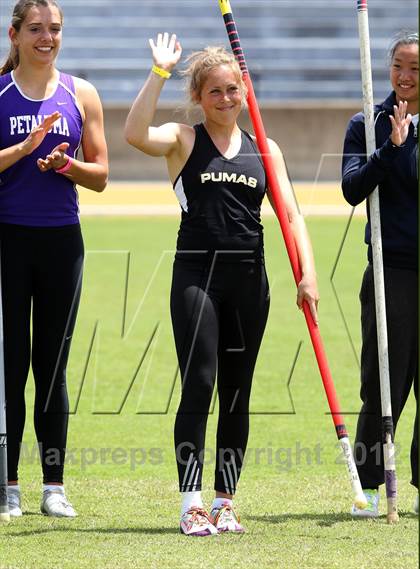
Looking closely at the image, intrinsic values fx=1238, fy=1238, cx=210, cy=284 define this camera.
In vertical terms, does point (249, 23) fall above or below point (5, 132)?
above

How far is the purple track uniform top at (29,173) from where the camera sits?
4.76 meters

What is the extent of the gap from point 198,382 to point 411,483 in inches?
44.8

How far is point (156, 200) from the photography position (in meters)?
20.4

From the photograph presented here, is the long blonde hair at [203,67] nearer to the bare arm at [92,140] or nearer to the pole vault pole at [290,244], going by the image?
the pole vault pole at [290,244]

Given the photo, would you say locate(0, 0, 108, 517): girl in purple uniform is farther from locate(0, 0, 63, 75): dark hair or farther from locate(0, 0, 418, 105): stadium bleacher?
locate(0, 0, 418, 105): stadium bleacher

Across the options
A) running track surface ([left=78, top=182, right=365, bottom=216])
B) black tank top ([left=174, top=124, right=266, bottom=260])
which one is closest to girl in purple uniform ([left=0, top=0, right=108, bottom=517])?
black tank top ([left=174, top=124, right=266, bottom=260])

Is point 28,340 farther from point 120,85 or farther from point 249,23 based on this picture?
point 249,23

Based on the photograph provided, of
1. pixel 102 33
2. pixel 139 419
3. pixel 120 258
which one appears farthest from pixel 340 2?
pixel 139 419

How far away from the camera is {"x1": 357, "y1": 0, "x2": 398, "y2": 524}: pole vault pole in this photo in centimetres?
476

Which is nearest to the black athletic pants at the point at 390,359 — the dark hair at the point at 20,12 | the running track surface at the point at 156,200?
the dark hair at the point at 20,12

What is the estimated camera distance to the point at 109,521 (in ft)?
15.8

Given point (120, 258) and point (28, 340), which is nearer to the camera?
point (28, 340)

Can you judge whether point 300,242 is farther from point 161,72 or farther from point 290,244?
point 161,72

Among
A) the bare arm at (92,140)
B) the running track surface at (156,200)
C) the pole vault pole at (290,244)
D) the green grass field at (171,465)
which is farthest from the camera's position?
the running track surface at (156,200)
